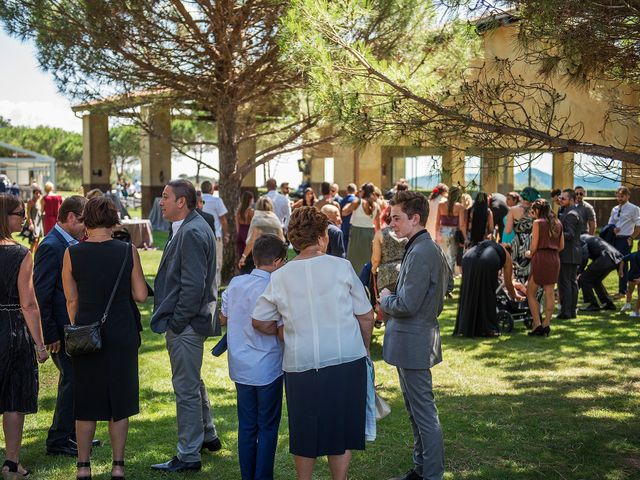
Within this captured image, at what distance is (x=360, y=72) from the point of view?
6.68 meters

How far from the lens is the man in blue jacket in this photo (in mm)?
5484

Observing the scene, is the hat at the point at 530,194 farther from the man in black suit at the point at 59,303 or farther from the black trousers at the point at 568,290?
the man in black suit at the point at 59,303

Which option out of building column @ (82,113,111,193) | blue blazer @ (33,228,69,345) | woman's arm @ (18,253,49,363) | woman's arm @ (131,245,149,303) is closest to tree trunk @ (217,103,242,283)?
blue blazer @ (33,228,69,345)

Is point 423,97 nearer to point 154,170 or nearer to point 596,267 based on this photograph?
point 596,267

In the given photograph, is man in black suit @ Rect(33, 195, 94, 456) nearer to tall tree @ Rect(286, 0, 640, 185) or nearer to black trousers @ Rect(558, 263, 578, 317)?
tall tree @ Rect(286, 0, 640, 185)

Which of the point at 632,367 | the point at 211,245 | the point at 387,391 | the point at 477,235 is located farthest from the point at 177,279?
the point at 477,235

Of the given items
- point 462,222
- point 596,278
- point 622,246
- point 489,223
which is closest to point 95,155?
point 462,222

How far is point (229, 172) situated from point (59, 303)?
376 inches

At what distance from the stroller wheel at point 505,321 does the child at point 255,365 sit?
263 inches

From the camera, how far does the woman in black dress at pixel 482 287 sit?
10.4m

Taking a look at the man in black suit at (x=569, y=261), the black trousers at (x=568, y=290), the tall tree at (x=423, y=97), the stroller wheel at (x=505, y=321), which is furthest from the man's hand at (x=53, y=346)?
the black trousers at (x=568, y=290)

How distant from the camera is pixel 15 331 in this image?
523 cm

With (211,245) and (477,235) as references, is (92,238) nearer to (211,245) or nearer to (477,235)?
(211,245)

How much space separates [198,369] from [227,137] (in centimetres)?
955
